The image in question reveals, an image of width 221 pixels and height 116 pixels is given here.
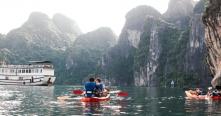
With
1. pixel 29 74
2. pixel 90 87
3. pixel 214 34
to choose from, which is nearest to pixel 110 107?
pixel 90 87

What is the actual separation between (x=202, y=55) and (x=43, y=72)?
76.5 m

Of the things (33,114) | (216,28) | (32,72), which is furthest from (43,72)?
(33,114)

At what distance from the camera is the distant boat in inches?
4592

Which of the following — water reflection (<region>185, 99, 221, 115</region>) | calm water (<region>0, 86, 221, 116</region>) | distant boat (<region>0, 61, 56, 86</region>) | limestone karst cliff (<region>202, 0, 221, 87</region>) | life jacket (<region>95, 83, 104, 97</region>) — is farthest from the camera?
distant boat (<region>0, 61, 56, 86</region>)

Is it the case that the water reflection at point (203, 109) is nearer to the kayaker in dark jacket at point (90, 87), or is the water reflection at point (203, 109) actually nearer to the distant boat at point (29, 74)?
the kayaker in dark jacket at point (90, 87)

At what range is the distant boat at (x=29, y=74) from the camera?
117 meters

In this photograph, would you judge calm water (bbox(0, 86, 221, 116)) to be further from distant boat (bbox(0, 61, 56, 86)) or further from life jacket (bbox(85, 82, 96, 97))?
distant boat (bbox(0, 61, 56, 86))

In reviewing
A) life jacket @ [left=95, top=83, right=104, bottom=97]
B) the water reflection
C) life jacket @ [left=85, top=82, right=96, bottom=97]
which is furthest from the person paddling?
the water reflection

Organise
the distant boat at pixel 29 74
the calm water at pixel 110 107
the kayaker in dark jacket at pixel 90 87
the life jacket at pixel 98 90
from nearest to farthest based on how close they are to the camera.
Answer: the calm water at pixel 110 107, the kayaker in dark jacket at pixel 90 87, the life jacket at pixel 98 90, the distant boat at pixel 29 74

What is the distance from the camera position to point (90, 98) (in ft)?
147

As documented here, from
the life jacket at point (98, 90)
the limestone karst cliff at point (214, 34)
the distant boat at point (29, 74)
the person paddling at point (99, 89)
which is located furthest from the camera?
the distant boat at point (29, 74)

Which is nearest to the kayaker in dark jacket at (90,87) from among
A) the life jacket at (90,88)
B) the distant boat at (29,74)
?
the life jacket at (90,88)

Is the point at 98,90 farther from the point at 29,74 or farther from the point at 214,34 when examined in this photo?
the point at 29,74

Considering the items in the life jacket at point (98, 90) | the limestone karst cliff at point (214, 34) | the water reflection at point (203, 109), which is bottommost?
the water reflection at point (203, 109)
